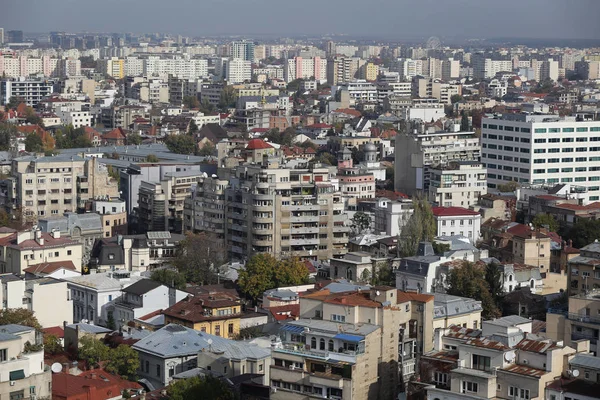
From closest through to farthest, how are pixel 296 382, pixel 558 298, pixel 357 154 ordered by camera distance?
1. pixel 296 382
2. pixel 558 298
3. pixel 357 154

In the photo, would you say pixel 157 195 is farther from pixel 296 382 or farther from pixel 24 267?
pixel 296 382

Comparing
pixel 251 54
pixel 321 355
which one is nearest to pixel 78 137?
pixel 321 355

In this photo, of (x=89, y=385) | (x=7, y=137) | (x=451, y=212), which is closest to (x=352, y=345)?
(x=89, y=385)

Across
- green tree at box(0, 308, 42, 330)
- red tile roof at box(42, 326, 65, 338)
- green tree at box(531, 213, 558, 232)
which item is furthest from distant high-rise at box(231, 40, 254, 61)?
green tree at box(0, 308, 42, 330)

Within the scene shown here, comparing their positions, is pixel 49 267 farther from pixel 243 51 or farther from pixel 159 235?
pixel 243 51

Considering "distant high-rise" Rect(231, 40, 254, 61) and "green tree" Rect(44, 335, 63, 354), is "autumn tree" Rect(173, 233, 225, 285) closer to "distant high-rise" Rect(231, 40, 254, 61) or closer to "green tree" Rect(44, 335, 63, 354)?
"green tree" Rect(44, 335, 63, 354)
